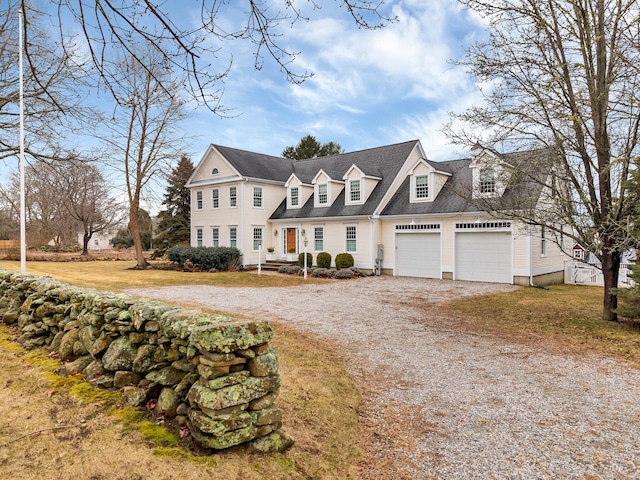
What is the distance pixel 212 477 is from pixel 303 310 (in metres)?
7.95

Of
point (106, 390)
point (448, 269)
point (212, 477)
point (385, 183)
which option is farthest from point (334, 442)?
point (385, 183)

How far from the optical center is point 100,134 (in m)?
21.7

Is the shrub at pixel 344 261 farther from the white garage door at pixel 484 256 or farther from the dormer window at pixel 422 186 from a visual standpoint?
the white garage door at pixel 484 256

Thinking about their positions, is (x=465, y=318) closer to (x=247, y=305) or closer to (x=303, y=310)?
(x=303, y=310)

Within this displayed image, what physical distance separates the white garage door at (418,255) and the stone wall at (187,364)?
15775mm

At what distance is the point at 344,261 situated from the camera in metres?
20.4

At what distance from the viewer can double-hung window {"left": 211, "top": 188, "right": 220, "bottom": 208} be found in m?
25.2

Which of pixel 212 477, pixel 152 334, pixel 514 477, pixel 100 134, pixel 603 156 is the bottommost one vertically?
pixel 514 477

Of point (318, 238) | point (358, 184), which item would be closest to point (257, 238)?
point (318, 238)

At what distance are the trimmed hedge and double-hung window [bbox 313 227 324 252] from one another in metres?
4.44

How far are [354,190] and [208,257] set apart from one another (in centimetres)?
864

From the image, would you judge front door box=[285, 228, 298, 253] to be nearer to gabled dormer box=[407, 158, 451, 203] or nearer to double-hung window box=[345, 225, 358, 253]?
double-hung window box=[345, 225, 358, 253]

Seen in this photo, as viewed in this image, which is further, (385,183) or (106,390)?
(385,183)

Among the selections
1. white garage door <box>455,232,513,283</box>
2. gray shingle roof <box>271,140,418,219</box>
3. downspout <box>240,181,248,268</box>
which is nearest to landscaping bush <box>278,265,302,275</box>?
downspout <box>240,181,248,268</box>
